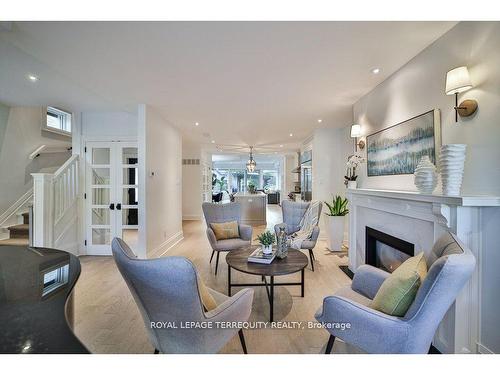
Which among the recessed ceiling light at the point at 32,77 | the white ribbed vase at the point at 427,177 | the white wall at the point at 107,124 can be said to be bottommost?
the white ribbed vase at the point at 427,177

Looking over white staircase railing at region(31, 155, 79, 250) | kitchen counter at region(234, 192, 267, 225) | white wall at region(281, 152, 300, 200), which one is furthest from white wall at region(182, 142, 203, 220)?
white staircase railing at region(31, 155, 79, 250)

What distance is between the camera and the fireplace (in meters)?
2.34

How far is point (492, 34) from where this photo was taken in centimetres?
158

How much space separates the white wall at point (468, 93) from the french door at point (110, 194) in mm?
4032

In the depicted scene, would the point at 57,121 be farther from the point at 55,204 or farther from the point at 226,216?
the point at 226,216

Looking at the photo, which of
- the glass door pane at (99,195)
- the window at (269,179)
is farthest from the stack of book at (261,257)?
the window at (269,179)

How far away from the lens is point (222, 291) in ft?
9.43

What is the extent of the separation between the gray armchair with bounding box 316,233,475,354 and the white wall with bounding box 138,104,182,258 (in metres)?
3.15

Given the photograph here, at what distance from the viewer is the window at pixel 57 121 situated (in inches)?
183

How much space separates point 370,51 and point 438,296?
210 centimetres

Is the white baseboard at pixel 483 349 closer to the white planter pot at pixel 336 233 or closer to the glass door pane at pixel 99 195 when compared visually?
the white planter pot at pixel 336 233

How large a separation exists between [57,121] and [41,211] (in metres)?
2.35

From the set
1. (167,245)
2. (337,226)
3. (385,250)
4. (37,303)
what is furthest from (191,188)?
(37,303)
